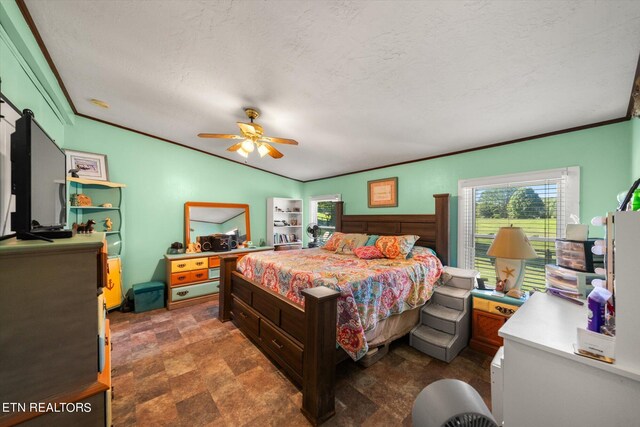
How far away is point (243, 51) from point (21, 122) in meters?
1.31

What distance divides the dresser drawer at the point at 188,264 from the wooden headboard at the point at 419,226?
2.62 meters

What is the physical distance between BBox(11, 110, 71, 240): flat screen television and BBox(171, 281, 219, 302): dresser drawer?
95.8 inches

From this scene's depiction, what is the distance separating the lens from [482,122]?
234 cm

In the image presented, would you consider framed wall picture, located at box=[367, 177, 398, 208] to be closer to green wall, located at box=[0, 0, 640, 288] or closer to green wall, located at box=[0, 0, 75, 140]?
green wall, located at box=[0, 0, 640, 288]

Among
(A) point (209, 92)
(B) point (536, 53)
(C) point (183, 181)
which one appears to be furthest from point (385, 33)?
(C) point (183, 181)

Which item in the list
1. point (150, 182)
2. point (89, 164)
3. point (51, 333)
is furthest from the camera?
point (150, 182)

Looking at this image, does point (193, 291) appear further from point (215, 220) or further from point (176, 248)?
point (215, 220)

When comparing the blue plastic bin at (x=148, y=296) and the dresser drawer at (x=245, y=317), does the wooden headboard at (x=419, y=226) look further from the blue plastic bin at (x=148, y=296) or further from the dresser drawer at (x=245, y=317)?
the blue plastic bin at (x=148, y=296)

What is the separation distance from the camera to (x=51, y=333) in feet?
2.98

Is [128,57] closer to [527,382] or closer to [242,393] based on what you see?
[242,393]

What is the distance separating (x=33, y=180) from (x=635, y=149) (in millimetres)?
3926

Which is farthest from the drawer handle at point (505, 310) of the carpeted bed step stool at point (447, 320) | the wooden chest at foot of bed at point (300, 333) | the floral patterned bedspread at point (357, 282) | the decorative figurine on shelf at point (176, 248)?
the decorative figurine on shelf at point (176, 248)

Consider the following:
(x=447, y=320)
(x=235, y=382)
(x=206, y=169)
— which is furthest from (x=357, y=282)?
(x=206, y=169)

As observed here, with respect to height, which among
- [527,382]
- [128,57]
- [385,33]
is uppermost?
[128,57]
